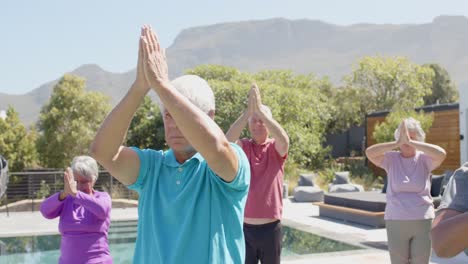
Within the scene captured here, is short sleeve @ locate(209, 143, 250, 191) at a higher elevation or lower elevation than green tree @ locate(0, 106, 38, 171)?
higher

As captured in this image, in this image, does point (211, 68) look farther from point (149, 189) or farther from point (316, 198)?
point (149, 189)

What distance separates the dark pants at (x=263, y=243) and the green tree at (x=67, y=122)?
16273mm

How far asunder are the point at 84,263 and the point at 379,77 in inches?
1255

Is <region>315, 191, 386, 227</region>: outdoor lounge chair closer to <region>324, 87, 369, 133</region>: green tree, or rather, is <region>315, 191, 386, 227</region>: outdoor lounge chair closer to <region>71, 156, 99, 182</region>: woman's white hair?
<region>71, 156, 99, 182</region>: woman's white hair

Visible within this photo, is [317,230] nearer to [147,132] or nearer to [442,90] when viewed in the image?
[147,132]

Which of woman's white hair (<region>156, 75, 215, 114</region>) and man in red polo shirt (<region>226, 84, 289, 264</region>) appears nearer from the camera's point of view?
woman's white hair (<region>156, 75, 215, 114</region>)

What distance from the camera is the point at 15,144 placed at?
18.3m

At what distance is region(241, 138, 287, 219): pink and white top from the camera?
4121 millimetres

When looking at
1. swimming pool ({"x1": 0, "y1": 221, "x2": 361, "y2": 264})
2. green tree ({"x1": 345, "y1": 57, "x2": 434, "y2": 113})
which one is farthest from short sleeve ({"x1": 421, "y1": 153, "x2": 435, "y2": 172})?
green tree ({"x1": 345, "y1": 57, "x2": 434, "y2": 113})

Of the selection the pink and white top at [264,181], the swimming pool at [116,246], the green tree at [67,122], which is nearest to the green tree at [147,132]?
the green tree at [67,122]

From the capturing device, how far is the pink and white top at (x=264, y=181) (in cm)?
412

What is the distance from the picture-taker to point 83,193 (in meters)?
3.88

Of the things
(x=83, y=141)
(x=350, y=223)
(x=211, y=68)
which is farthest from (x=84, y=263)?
(x=211, y=68)

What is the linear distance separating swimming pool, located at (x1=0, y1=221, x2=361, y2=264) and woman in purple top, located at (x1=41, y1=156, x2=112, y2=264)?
183 inches
